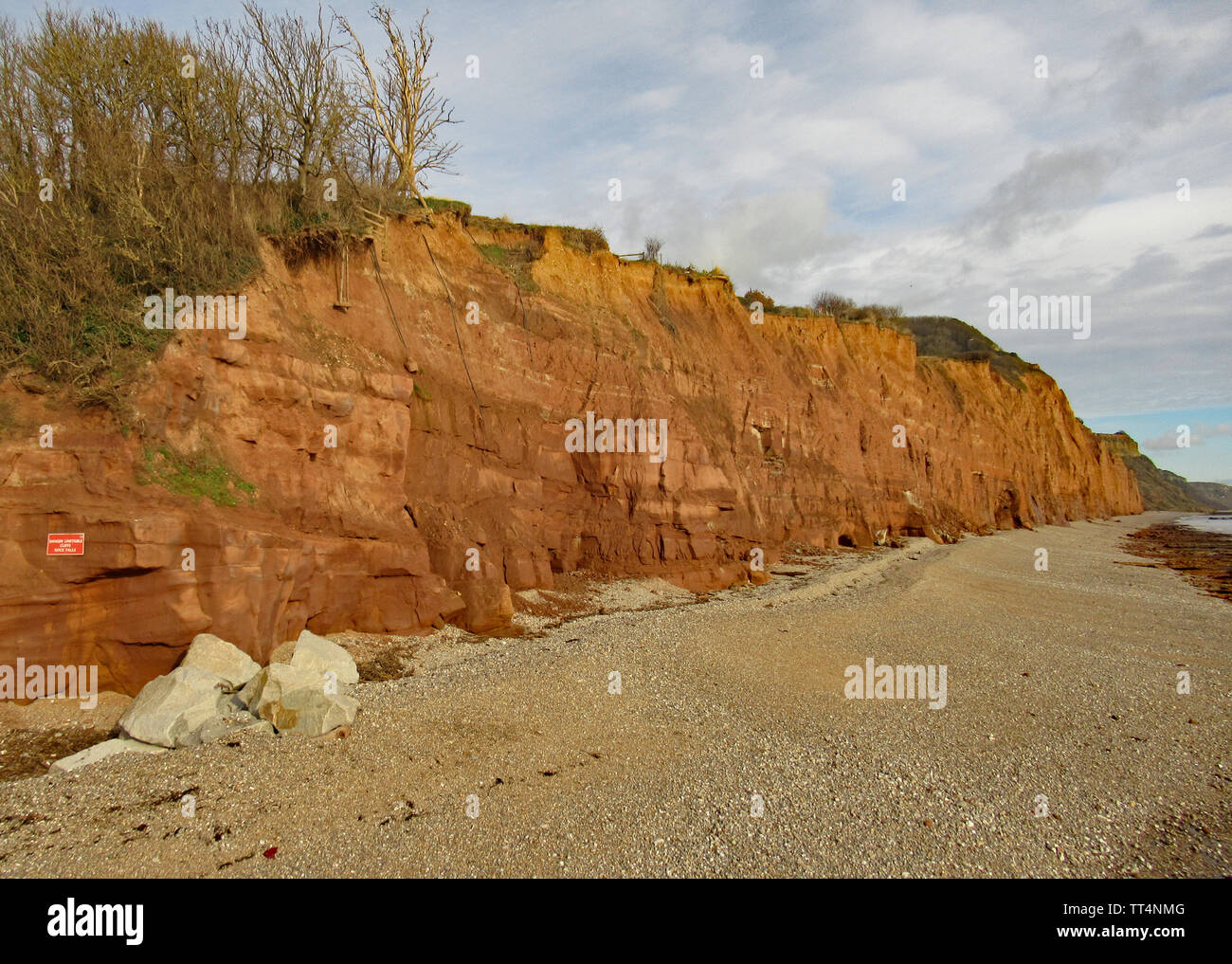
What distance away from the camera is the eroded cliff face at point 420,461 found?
314 inches

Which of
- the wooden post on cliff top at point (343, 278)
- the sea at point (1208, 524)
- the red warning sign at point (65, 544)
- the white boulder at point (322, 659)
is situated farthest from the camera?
the sea at point (1208, 524)

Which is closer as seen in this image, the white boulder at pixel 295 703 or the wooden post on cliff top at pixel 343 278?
the white boulder at pixel 295 703

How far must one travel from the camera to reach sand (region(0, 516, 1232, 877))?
18.3 ft

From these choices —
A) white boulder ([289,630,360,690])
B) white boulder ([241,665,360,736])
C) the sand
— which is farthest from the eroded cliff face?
the sand

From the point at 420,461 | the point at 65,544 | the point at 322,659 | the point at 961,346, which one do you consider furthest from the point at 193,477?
the point at 961,346

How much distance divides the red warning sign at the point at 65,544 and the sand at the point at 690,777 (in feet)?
8.35

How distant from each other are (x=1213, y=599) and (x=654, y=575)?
1742cm

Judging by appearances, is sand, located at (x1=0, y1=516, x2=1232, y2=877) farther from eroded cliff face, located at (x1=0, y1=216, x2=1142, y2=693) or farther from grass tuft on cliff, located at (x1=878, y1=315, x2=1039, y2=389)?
grass tuft on cliff, located at (x1=878, y1=315, x2=1039, y2=389)

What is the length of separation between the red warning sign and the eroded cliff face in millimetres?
76

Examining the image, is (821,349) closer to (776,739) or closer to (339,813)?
(776,739)

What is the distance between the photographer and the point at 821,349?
1182 inches

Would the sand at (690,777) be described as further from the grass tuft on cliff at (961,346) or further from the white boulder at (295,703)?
the grass tuft on cliff at (961,346)

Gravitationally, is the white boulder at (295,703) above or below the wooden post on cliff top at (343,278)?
below

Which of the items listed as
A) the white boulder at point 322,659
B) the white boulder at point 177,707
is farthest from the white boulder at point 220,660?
the white boulder at point 322,659
